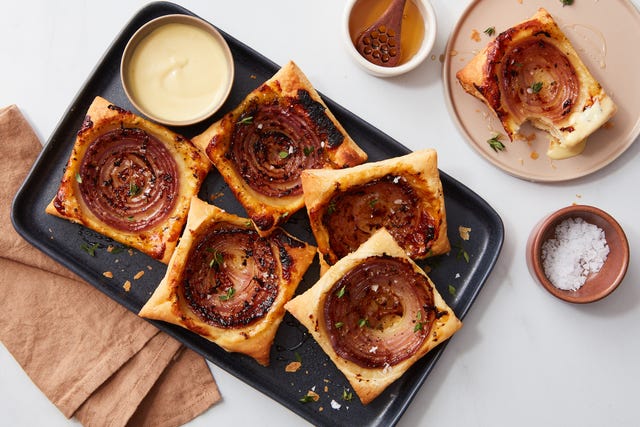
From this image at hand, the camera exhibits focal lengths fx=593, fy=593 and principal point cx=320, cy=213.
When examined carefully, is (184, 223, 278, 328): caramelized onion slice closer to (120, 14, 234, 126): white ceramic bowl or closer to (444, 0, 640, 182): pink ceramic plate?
(120, 14, 234, 126): white ceramic bowl

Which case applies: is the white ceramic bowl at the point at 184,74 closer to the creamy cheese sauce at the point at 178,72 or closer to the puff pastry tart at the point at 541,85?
the creamy cheese sauce at the point at 178,72

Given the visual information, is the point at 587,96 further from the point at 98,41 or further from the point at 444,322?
the point at 98,41

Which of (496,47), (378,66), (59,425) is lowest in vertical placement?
(59,425)

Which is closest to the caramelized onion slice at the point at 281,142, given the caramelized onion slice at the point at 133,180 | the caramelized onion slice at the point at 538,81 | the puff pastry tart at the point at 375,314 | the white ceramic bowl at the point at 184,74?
the white ceramic bowl at the point at 184,74

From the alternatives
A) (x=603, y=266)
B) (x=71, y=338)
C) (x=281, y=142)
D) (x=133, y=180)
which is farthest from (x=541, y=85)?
(x=71, y=338)

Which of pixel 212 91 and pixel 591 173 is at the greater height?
pixel 591 173

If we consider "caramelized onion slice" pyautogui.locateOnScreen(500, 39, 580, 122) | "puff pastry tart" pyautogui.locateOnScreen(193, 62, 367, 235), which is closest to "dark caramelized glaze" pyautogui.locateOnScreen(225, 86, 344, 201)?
"puff pastry tart" pyautogui.locateOnScreen(193, 62, 367, 235)

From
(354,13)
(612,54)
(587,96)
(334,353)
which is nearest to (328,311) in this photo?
(334,353)

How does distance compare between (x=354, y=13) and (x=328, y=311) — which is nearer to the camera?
(x=328, y=311)
